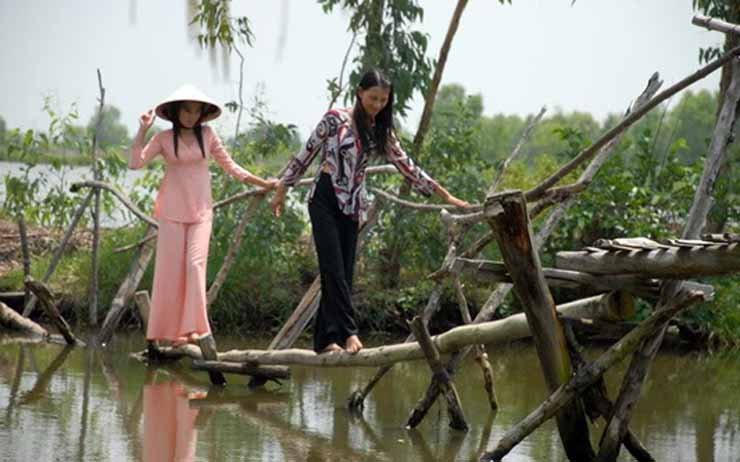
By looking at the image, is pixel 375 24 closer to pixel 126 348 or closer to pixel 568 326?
pixel 126 348

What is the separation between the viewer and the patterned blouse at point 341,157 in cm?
827

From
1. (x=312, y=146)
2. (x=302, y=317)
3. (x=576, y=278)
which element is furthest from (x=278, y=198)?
(x=576, y=278)

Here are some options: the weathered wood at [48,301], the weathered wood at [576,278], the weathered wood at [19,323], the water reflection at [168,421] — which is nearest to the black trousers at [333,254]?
the water reflection at [168,421]

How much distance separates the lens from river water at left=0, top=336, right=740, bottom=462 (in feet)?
24.3

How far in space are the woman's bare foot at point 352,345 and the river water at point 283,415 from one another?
0.46m

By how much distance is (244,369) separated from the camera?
9.52 metres

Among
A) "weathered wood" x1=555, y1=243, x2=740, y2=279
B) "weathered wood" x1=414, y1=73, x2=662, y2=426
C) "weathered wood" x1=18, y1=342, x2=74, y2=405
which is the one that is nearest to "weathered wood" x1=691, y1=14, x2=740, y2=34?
"weathered wood" x1=414, y1=73, x2=662, y2=426

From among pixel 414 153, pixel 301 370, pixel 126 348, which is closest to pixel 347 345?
pixel 301 370

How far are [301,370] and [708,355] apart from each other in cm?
430

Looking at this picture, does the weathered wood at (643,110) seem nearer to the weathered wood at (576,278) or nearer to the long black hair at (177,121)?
the weathered wood at (576,278)

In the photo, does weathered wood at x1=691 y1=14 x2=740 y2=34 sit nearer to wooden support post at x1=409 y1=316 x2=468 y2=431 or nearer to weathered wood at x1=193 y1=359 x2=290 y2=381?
wooden support post at x1=409 y1=316 x2=468 y2=431

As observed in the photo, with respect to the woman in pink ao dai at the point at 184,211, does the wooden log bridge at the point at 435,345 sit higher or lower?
lower

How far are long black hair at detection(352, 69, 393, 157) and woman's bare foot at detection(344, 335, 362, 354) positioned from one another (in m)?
1.09

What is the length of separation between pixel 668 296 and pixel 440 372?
5.59 ft
